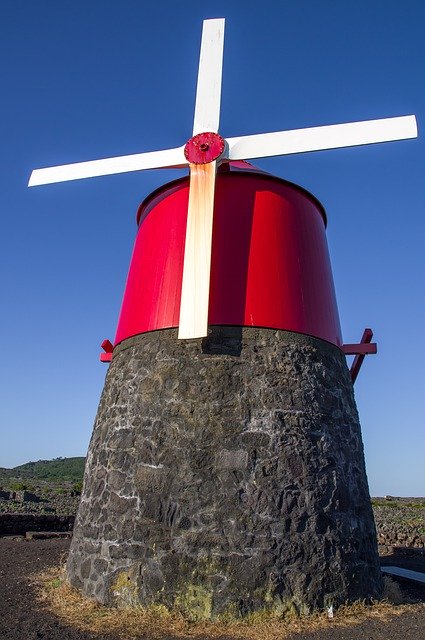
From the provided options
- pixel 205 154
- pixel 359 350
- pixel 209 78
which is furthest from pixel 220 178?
pixel 359 350

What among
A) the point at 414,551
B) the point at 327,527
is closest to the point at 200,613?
the point at 327,527

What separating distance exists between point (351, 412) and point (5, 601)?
5.37m

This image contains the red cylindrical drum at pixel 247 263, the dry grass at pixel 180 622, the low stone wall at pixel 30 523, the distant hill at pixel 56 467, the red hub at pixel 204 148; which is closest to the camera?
the dry grass at pixel 180 622

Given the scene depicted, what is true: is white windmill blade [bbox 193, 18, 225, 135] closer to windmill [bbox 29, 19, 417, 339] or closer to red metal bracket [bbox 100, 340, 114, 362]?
windmill [bbox 29, 19, 417, 339]

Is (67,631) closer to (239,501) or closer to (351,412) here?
(239,501)

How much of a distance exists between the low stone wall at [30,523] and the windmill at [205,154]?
9.77 meters

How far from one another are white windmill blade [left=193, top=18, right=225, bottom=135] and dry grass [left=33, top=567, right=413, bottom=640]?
6959mm

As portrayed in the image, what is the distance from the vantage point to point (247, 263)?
767 cm

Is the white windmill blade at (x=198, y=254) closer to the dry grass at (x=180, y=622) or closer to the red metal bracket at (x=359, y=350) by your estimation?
the red metal bracket at (x=359, y=350)

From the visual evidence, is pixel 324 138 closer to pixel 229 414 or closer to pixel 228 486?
pixel 229 414

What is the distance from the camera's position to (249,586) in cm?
622

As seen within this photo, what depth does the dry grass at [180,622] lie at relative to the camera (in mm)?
5695

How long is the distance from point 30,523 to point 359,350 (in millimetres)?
11307

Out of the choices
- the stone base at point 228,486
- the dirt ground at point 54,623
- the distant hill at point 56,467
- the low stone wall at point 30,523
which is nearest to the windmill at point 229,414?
the stone base at point 228,486
